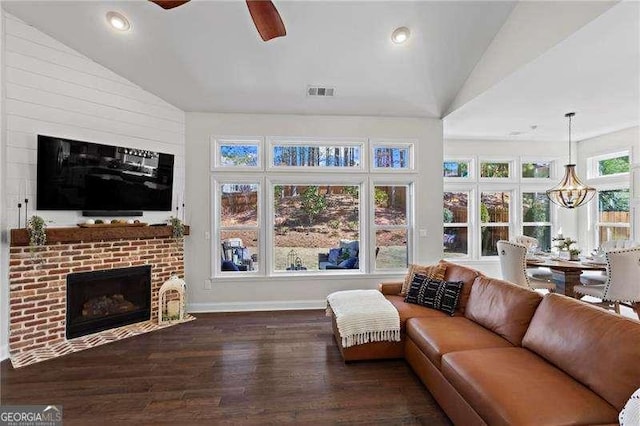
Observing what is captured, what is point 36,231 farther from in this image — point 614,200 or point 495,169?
point 614,200

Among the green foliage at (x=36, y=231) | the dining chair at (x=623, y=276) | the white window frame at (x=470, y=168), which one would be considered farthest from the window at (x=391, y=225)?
the green foliage at (x=36, y=231)

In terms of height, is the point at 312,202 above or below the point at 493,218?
above

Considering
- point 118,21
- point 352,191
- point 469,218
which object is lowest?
point 469,218

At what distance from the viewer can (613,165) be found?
5855mm

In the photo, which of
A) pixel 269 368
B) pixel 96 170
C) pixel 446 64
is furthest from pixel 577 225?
pixel 96 170

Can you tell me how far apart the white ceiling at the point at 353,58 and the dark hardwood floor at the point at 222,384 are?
3.29 meters

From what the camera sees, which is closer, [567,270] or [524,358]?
[524,358]

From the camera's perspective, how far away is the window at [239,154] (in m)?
4.93

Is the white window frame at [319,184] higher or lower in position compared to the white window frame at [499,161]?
lower

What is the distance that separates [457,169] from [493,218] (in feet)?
3.99

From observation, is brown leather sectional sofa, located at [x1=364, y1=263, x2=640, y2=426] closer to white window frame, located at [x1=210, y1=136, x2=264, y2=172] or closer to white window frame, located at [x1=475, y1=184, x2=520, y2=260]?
white window frame, located at [x1=210, y1=136, x2=264, y2=172]

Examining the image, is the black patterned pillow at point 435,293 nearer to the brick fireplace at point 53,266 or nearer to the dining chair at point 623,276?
the dining chair at point 623,276

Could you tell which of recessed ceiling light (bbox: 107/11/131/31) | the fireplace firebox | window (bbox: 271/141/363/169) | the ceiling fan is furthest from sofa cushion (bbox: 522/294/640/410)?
recessed ceiling light (bbox: 107/11/131/31)

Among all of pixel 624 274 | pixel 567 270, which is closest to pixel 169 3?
pixel 567 270
